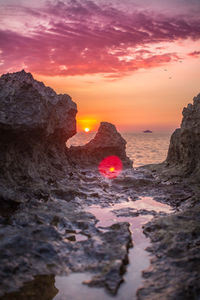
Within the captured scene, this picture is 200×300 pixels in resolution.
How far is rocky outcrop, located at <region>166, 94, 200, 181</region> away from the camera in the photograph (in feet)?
75.6

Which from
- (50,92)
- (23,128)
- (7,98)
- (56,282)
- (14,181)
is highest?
(50,92)

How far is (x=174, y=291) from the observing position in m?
7.12

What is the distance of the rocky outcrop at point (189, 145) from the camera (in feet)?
75.6

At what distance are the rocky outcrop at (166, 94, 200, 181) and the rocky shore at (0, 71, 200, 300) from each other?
0.29 feet

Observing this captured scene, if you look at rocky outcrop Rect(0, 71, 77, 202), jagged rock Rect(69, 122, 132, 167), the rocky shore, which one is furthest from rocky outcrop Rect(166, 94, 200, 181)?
rocky outcrop Rect(0, 71, 77, 202)

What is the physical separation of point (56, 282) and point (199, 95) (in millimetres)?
22046

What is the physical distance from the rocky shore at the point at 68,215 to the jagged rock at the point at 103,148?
7831 millimetres

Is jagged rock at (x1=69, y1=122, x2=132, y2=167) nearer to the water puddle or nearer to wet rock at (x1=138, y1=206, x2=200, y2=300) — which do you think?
the water puddle

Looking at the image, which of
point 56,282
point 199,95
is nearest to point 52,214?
point 56,282

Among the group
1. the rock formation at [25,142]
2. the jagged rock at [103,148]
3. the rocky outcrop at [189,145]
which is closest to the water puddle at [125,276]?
the rock formation at [25,142]

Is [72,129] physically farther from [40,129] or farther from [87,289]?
[87,289]

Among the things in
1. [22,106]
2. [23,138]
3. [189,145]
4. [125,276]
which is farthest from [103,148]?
[125,276]

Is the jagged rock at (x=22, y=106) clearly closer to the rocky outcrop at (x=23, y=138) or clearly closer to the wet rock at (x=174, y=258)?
the rocky outcrop at (x=23, y=138)

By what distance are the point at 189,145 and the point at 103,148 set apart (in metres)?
13.4
